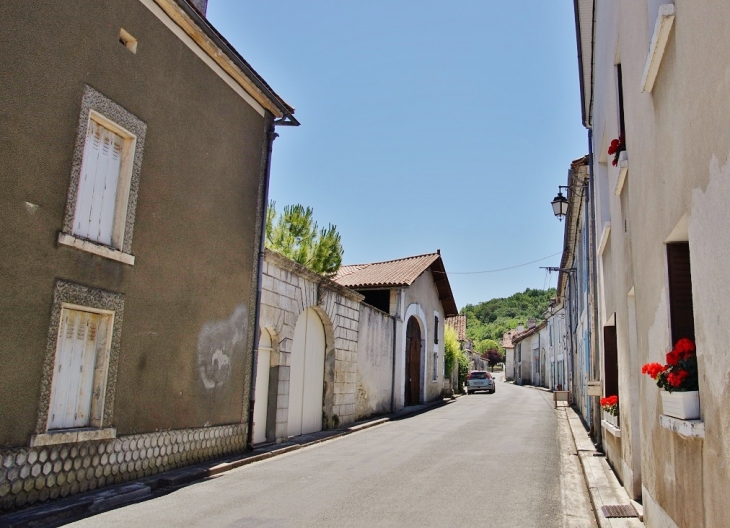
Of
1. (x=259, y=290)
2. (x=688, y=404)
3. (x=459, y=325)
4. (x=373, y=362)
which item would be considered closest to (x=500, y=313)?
(x=459, y=325)

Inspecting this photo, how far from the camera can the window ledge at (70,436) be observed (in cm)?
626

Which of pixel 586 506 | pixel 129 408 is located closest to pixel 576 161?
pixel 586 506

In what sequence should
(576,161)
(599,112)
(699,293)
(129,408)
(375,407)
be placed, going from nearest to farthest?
(699,293), (129,408), (599,112), (576,161), (375,407)

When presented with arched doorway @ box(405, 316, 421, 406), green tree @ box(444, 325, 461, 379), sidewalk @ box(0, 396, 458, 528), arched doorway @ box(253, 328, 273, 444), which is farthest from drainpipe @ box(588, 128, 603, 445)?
green tree @ box(444, 325, 461, 379)

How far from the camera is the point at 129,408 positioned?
25.2 ft

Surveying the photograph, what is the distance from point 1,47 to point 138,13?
7.55 ft

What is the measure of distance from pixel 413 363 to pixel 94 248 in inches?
692

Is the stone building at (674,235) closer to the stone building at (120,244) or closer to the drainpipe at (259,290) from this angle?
the stone building at (120,244)

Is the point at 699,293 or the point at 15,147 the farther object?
the point at 15,147

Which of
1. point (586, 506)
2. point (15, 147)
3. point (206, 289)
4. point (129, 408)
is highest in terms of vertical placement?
point (15, 147)

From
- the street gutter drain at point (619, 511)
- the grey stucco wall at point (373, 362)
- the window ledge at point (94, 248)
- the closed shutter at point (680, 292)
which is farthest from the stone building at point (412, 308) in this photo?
the closed shutter at point (680, 292)

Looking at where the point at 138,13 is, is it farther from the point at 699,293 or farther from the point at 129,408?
the point at 699,293

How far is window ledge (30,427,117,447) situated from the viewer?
6262 millimetres

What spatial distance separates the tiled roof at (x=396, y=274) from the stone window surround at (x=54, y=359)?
14441 mm
